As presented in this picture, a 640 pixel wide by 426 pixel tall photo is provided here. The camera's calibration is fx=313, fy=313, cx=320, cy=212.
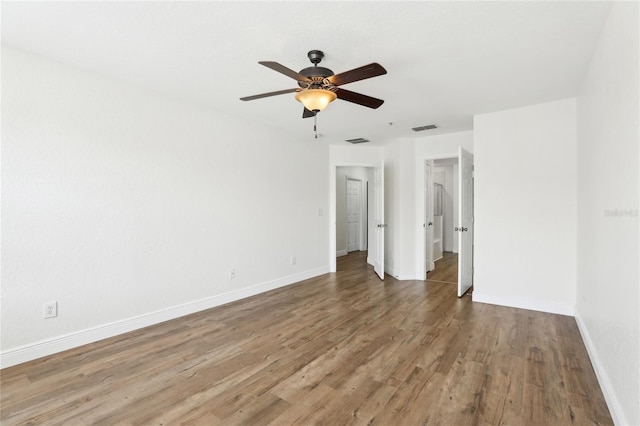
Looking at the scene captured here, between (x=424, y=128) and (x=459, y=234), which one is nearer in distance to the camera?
(x=459, y=234)

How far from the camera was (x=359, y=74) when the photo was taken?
2139 millimetres

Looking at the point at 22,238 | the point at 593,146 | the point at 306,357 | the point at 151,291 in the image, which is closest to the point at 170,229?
the point at 151,291

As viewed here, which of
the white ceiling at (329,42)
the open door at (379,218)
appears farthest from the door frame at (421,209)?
the white ceiling at (329,42)

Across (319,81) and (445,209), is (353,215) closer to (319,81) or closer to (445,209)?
(445,209)

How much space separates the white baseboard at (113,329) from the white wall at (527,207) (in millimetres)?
3130

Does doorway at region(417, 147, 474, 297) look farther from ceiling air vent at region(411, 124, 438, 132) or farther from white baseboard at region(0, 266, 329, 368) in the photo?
white baseboard at region(0, 266, 329, 368)

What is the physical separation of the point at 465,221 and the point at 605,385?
2617 millimetres

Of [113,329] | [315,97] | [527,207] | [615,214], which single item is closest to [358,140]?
[527,207]

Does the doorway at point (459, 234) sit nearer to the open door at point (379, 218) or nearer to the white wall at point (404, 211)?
the white wall at point (404, 211)

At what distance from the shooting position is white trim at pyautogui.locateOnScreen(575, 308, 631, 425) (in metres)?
1.72

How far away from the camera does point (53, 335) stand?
8.73 feet

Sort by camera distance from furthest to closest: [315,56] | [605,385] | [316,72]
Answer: [315,56] < [316,72] < [605,385]

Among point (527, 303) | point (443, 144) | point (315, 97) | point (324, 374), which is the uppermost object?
point (443, 144)

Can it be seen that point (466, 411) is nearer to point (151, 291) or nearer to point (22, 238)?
point (151, 291)
